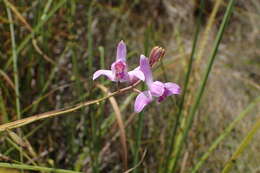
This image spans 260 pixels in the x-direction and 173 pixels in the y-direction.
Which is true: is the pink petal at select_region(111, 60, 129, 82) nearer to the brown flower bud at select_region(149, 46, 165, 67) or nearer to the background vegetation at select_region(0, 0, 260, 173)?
the brown flower bud at select_region(149, 46, 165, 67)

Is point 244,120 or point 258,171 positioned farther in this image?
point 244,120

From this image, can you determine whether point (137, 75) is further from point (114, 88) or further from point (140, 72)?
point (114, 88)

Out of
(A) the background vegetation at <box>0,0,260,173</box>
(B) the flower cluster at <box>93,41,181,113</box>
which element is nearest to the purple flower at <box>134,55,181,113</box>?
(B) the flower cluster at <box>93,41,181,113</box>

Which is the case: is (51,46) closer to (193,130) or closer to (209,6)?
(193,130)

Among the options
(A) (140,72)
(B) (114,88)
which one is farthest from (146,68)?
(B) (114,88)

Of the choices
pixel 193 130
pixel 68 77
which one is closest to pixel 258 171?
pixel 193 130

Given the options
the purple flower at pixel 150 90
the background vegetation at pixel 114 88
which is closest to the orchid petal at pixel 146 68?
the purple flower at pixel 150 90
